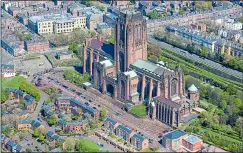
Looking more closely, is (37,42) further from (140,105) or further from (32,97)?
(140,105)

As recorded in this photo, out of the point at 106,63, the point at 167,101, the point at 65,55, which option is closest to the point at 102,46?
the point at 106,63

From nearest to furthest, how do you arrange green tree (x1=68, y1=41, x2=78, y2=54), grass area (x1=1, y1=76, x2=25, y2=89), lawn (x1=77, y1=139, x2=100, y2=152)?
lawn (x1=77, y1=139, x2=100, y2=152)
grass area (x1=1, y1=76, x2=25, y2=89)
green tree (x1=68, y1=41, x2=78, y2=54)

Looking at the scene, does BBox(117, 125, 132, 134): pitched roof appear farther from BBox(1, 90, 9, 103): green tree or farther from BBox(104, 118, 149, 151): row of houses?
BBox(1, 90, 9, 103): green tree

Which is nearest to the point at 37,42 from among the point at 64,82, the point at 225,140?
the point at 64,82

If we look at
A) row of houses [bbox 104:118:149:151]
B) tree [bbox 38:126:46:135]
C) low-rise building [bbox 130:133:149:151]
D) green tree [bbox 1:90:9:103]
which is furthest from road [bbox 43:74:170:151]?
tree [bbox 38:126:46:135]

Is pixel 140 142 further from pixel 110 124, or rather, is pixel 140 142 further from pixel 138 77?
pixel 138 77
